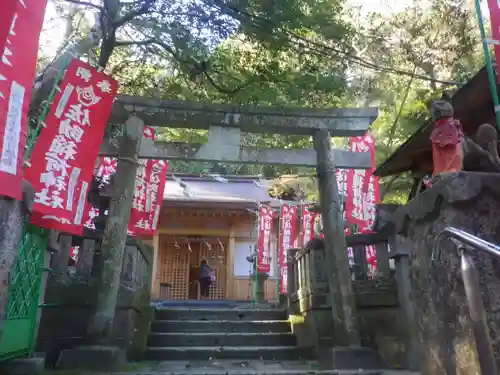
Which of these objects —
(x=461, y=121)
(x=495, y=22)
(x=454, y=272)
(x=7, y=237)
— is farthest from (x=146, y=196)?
(x=454, y=272)

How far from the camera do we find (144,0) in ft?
27.2

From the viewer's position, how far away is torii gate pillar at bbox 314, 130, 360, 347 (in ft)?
21.3

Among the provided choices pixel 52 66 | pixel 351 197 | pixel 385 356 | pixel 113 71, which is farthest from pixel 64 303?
pixel 351 197

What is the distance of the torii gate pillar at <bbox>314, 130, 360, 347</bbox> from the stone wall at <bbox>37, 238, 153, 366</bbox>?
→ 3.16 meters

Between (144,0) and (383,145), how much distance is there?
925 centimetres

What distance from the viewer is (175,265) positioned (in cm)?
1816

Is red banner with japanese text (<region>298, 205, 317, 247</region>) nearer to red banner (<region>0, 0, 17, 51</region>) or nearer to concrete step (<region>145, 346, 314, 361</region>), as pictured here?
concrete step (<region>145, 346, 314, 361</region>)

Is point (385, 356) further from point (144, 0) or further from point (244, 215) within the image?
point (244, 215)

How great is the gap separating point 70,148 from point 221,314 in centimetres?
486

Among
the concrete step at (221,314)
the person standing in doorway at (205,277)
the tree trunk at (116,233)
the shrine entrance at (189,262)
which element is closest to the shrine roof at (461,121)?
the concrete step at (221,314)

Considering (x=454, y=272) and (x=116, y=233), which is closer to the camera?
(x=454, y=272)

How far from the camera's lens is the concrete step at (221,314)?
8594 mm

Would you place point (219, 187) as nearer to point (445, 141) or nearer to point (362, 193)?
point (362, 193)

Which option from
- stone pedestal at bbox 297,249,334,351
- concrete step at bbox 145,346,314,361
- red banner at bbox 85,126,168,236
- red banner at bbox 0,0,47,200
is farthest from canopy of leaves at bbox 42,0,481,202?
concrete step at bbox 145,346,314,361
